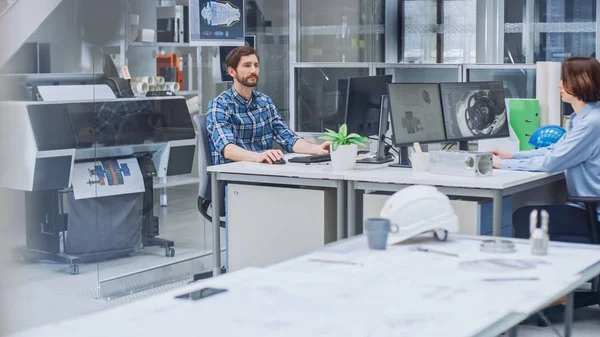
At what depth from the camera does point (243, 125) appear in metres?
5.15

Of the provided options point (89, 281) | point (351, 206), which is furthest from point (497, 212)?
point (89, 281)

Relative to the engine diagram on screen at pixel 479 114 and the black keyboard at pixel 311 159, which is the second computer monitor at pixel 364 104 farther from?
the engine diagram on screen at pixel 479 114

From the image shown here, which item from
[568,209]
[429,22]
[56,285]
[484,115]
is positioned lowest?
[56,285]

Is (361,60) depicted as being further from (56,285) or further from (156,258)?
(56,285)

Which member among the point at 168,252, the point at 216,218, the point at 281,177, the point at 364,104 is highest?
the point at 364,104

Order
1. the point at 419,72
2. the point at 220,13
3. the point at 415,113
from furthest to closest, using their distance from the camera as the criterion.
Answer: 1. the point at 419,72
2. the point at 220,13
3. the point at 415,113

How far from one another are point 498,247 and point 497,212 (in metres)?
1.14

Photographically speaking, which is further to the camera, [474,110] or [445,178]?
[474,110]

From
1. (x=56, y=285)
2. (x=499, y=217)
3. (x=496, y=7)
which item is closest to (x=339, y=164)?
(x=499, y=217)

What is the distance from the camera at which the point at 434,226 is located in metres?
2.93

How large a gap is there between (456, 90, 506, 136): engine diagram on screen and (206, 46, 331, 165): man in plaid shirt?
2.42 ft

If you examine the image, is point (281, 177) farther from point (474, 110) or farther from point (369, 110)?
point (474, 110)

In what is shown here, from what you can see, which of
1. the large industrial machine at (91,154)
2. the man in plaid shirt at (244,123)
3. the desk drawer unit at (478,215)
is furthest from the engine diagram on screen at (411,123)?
the large industrial machine at (91,154)

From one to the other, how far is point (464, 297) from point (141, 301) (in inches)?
31.4
